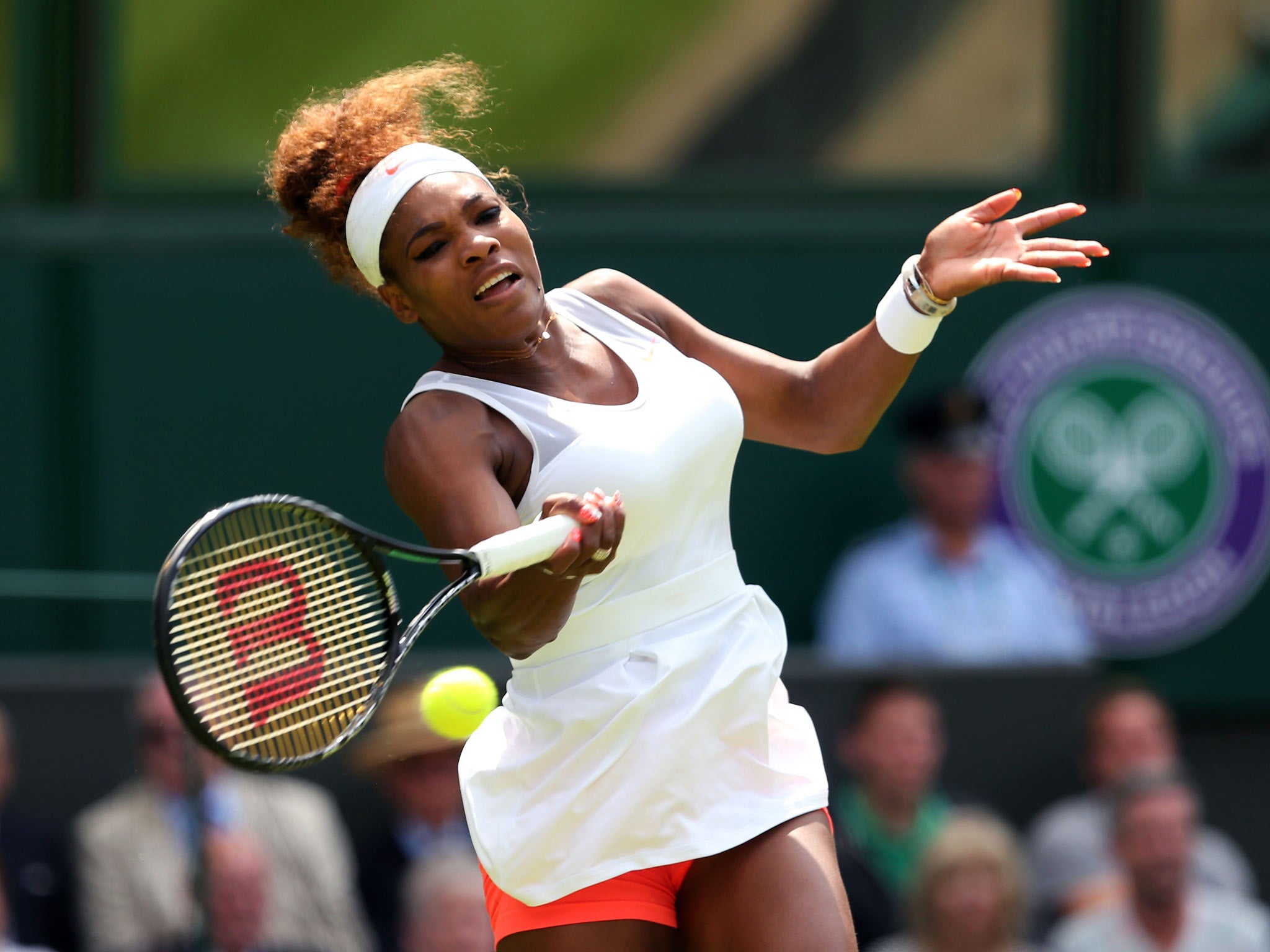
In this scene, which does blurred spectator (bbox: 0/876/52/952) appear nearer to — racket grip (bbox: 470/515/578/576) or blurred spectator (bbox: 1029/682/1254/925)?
blurred spectator (bbox: 1029/682/1254/925)

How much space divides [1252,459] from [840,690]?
1.91 m

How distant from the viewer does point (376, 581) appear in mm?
2484

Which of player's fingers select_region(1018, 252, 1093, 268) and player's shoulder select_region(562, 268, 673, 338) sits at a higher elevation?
player's shoulder select_region(562, 268, 673, 338)

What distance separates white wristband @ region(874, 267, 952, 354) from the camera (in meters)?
2.78

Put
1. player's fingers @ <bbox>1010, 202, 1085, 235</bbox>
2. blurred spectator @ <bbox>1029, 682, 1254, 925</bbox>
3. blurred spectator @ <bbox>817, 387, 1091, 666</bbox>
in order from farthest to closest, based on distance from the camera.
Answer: blurred spectator @ <bbox>817, 387, 1091, 666</bbox> → blurred spectator @ <bbox>1029, 682, 1254, 925</bbox> → player's fingers @ <bbox>1010, 202, 1085, 235</bbox>

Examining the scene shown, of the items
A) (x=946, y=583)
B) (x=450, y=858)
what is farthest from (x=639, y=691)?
(x=946, y=583)

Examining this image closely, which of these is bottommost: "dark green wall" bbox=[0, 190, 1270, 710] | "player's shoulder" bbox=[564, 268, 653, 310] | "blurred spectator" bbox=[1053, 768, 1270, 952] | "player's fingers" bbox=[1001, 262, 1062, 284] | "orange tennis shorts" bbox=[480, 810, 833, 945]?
"blurred spectator" bbox=[1053, 768, 1270, 952]

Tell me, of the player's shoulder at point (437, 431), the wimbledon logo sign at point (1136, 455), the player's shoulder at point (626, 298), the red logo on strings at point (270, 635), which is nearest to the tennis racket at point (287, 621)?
the red logo on strings at point (270, 635)

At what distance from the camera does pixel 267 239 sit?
6176mm

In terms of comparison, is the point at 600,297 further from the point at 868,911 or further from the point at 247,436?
the point at 247,436

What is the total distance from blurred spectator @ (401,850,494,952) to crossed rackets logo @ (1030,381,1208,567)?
2649 mm

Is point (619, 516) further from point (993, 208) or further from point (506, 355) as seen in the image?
point (993, 208)

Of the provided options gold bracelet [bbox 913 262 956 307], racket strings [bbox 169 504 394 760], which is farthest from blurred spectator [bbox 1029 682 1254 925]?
racket strings [bbox 169 504 394 760]

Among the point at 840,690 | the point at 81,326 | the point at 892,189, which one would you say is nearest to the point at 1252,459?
the point at 892,189
